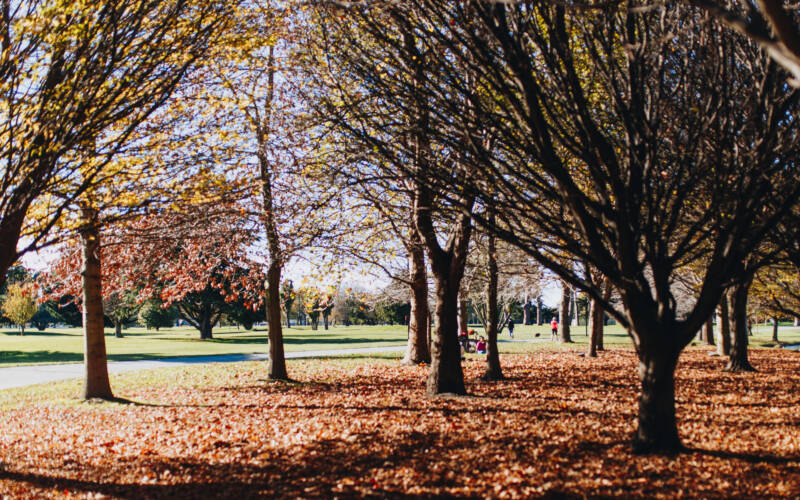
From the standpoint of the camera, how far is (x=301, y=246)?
12078 millimetres

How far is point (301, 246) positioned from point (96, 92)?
597cm

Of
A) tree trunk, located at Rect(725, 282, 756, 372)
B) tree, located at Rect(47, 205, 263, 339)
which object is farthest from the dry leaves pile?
tree, located at Rect(47, 205, 263, 339)

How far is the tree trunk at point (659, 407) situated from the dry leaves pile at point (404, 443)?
0.75ft

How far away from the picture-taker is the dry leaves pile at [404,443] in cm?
558

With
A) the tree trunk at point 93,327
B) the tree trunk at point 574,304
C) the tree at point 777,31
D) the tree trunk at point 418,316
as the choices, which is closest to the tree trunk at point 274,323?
the tree trunk at point 93,327

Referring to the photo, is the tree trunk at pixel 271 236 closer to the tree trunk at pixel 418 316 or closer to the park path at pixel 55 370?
the tree trunk at pixel 418 316

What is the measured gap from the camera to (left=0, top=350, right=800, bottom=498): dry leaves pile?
558 centimetres

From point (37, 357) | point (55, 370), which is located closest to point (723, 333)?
point (55, 370)

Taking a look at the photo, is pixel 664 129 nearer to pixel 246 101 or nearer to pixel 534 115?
pixel 534 115

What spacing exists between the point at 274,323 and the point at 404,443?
740 centimetres

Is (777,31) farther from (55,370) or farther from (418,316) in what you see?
(55,370)

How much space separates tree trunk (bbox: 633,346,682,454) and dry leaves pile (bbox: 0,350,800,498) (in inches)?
9.0

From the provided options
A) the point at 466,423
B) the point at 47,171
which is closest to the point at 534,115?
the point at 466,423

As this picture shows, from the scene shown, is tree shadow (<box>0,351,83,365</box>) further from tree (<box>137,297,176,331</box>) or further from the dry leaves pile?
the dry leaves pile
